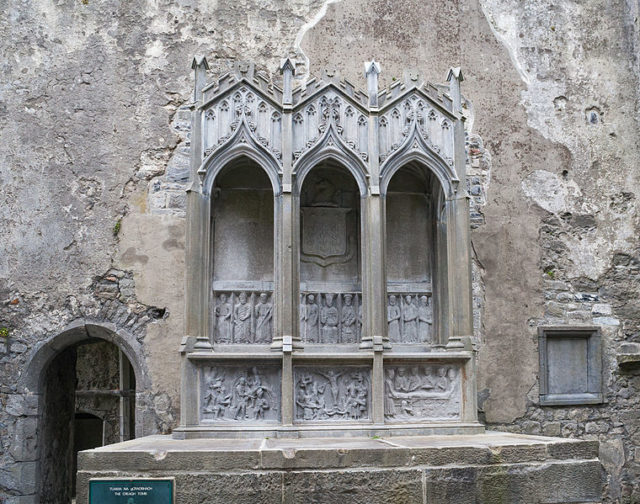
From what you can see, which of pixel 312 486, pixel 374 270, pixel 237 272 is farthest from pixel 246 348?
pixel 312 486

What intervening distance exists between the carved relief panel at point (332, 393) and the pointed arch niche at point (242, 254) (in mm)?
721

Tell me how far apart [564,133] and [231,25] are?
418 cm

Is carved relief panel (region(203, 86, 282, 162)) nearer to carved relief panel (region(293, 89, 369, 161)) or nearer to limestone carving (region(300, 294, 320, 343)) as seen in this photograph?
carved relief panel (region(293, 89, 369, 161))

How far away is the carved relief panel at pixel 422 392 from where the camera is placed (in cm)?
646

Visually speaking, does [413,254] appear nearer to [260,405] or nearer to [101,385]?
[260,405]

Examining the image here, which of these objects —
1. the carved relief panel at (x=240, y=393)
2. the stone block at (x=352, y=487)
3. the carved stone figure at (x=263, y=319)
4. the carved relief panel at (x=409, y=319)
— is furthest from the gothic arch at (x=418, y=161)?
the stone block at (x=352, y=487)

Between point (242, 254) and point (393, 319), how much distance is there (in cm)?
158

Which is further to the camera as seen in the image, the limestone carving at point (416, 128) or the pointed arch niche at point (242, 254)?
the pointed arch niche at point (242, 254)

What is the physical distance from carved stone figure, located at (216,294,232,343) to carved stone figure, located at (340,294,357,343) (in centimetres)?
109

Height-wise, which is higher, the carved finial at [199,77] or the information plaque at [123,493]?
the carved finial at [199,77]

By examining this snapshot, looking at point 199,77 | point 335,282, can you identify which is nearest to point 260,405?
point 335,282

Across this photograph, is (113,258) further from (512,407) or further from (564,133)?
(564,133)

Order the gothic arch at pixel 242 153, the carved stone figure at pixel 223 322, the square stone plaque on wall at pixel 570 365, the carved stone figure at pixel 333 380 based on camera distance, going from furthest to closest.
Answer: the square stone plaque on wall at pixel 570 365 → the carved stone figure at pixel 223 322 → the gothic arch at pixel 242 153 → the carved stone figure at pixel 333 380

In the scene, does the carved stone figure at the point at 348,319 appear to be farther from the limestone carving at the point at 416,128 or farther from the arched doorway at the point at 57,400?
the arched doorway at the point at 57,400
